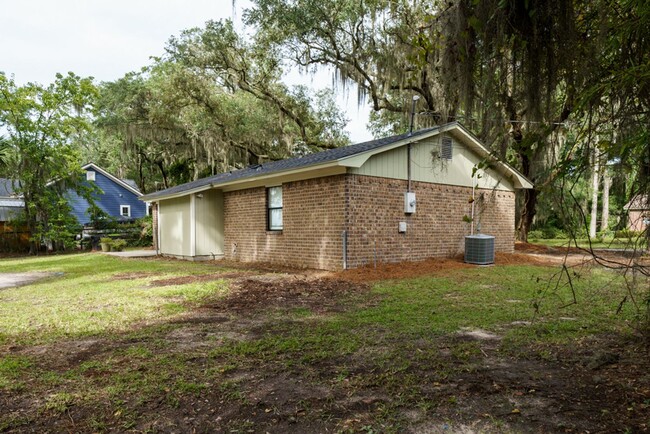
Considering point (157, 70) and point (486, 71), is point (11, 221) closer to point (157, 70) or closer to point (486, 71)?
point (157, 70)

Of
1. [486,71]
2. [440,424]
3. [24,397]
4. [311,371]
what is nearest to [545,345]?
[440,424]

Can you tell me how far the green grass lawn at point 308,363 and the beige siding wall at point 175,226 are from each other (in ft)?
25.8

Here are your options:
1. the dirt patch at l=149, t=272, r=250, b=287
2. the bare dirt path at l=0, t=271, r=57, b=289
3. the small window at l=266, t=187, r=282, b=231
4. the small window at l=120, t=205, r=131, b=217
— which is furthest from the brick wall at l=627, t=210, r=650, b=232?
the small window at l=120, t=205, r=131, b=217

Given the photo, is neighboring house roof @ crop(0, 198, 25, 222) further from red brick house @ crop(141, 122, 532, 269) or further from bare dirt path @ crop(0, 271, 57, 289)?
red brick house @ crop(141, 122, 532, 269)

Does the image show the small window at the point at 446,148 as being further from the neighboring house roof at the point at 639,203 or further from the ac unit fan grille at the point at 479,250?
the neighboring house roof at the point at 639,203

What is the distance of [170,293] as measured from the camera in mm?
7152

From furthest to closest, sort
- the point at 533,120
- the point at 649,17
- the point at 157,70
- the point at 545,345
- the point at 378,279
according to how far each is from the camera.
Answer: the point at 157,70
the point at 378,279
the point at 545,345
the point at 533,120
the point at 649,17

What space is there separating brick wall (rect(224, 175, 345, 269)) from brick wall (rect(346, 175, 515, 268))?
0.41 m

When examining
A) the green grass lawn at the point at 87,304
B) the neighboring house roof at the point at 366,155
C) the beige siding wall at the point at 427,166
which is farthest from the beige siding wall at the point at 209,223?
the beige siding wall at the point at 427,166

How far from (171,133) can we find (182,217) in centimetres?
1225

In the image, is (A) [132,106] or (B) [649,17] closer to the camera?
(B) [649,17]

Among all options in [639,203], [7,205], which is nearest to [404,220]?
[639,203]

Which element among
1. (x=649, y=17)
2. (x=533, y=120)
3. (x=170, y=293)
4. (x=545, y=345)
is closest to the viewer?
(x=649, y=17)

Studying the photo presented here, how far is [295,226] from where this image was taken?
11.1 meters
